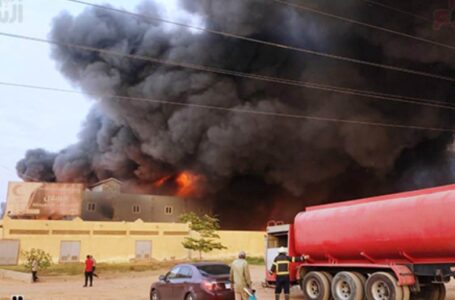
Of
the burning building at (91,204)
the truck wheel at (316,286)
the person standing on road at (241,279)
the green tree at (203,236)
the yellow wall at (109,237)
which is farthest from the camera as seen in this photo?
the burning building at (91,204)

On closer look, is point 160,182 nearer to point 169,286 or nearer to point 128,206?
point 128,206

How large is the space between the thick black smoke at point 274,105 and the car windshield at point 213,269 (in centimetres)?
3572

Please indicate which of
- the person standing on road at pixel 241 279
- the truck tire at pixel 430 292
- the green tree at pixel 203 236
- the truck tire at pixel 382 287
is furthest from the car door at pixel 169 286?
the green tree at pixel 203 236

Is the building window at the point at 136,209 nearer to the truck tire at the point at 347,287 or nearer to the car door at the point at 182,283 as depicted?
the car door at the point at 182,283

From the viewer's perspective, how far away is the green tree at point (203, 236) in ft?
124

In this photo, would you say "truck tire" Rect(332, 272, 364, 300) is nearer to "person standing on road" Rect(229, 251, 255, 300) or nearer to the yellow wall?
"person standing on road" Rect(229, 251, 255, 300)

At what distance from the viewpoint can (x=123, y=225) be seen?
37188 millimetres

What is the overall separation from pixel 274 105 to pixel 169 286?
36.3 metres

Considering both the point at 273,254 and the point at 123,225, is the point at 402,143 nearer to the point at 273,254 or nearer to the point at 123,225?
the point at 123,225

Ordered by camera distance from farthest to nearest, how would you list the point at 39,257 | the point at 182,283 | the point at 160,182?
1. the point at 160,182
2. the point at 39,257
3. the point at 182,283

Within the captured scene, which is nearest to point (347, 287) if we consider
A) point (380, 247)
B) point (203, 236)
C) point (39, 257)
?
point (380, 247)

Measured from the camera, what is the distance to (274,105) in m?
48.1

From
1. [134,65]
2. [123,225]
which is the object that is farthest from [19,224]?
[134,65]

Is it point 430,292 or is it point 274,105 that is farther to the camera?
point 274,105
